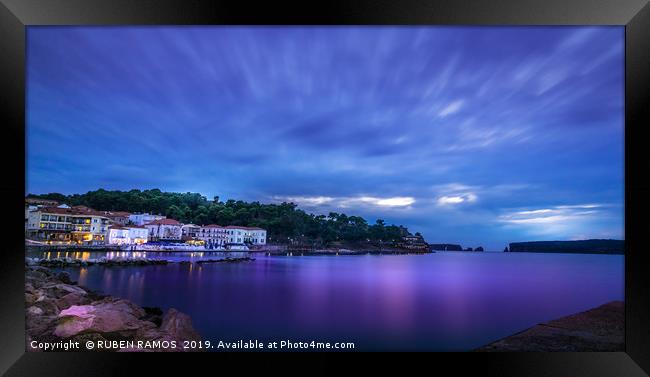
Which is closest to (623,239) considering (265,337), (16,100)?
(265,337)

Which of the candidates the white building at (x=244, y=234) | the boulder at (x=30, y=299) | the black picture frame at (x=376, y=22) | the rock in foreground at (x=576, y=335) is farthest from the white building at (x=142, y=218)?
the rock in foreground at (x=576, y=335)

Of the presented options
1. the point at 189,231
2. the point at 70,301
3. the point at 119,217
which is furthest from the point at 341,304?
the point at 119,217

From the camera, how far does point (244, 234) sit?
7.62 m

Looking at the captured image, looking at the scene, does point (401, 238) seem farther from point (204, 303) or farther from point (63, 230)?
point (63, 230)

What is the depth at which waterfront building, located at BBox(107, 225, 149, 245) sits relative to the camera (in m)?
6.51

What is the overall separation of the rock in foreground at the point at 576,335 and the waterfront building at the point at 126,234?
671 centimetres

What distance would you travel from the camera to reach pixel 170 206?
19.1 feet

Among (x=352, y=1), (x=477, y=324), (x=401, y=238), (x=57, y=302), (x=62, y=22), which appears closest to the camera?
(x=352, y=1)

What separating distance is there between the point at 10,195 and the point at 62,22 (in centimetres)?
153

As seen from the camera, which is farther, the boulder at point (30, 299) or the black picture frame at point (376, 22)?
the boulder at point (30, 299)

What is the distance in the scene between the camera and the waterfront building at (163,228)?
6.46 meters

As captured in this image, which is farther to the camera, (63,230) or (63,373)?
(63,230)

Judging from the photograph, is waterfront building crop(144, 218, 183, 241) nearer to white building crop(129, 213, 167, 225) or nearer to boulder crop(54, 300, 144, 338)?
white building crop(129, 213, 167, 225)

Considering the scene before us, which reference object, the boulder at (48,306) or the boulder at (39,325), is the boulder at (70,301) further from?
the boulder at (39,325)
